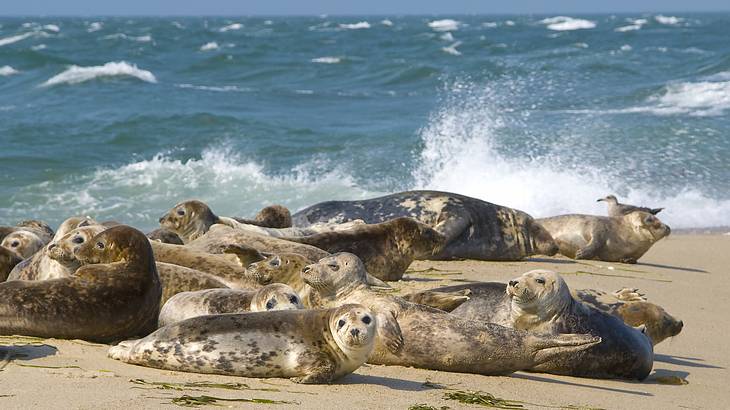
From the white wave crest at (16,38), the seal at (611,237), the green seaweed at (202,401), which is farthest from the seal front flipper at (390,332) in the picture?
the white wave crest at (16,38)

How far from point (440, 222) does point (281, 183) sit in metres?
6.04

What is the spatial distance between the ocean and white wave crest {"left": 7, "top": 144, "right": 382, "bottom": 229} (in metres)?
0.04

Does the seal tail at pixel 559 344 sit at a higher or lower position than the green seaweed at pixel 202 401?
lower

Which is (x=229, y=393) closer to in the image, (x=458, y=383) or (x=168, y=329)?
(x=168, y=329)

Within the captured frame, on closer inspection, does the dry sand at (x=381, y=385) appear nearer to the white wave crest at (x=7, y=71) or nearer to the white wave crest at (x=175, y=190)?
the white wave crest at (x=175, y=190)

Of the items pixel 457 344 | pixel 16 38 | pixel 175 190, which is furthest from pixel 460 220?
pixel 16 38

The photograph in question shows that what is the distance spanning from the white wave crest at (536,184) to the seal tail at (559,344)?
26.6 feet

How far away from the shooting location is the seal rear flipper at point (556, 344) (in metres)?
5.20

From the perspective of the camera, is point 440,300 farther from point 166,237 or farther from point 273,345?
point 166,237

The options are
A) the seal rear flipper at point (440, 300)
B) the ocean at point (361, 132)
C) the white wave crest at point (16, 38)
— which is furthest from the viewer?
the white wave crest at point (16, 38)

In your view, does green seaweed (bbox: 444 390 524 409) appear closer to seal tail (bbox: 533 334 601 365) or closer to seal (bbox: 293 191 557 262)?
seal tail (bbox: 533 334 601 365)

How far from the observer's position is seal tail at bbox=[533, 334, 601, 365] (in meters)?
5.20

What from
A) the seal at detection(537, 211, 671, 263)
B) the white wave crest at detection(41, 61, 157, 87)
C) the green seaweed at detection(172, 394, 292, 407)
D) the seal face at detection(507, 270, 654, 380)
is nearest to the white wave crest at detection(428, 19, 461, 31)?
the white wave crest at detection(41, 61, 157, 87)

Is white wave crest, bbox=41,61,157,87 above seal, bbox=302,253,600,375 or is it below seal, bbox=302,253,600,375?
below
